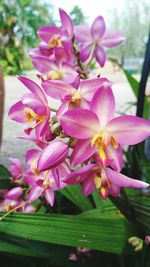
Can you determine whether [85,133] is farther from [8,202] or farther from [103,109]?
[8,202]

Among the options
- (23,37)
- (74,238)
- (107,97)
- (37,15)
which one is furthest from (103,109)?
(37,15)

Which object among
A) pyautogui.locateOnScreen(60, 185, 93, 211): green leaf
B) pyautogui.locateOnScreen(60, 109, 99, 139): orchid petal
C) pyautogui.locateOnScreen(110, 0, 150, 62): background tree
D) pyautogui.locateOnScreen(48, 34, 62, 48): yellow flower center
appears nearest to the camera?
pyautogui.locateOnScreen(60, 109, 99, 139): orchid petal

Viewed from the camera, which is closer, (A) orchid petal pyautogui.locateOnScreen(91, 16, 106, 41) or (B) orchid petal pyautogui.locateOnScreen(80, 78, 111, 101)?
(B) orchid petal pyautogui.locateOnScreen(80, 78, 111, 101)

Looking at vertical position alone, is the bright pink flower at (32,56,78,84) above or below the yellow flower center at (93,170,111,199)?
above

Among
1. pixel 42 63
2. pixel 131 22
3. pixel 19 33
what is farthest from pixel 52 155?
pixel 19 33

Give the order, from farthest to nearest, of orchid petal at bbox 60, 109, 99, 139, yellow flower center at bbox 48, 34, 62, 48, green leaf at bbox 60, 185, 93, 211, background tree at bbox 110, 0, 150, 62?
1. background tree at bbox 110, 0, 150, 62
2. green leaf at bbox 60, 185, 93, 211
3. yellow flower center at bbox 48, 34, 62, 48
4. orchid petal at bbox 60, 109, 99, 139

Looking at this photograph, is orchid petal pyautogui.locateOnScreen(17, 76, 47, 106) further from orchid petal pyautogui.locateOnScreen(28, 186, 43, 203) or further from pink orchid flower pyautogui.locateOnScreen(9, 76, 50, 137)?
orchid petal pyautogui.locateOnScreen(28, 186, 43, 203)

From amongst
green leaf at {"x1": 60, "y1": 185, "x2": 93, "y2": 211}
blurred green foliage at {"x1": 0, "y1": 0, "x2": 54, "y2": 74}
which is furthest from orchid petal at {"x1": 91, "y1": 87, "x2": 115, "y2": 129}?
blurred green foliage at {"x1": 0, "y1": 0, "x2": 54, "y2": 74}

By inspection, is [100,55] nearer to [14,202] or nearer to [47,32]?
[47,32]
